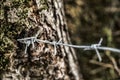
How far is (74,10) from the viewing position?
10.6ft

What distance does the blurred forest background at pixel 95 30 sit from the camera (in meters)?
2.98

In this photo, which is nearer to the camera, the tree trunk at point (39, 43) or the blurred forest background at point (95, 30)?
the tree trunk at point (39, 43)

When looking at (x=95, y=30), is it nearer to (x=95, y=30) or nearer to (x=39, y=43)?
(x=95, y=30)

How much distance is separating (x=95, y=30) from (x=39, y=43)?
1635 mm

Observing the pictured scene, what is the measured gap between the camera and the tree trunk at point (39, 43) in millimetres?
1685

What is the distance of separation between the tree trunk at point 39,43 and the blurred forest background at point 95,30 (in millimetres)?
912

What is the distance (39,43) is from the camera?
176 centimetres

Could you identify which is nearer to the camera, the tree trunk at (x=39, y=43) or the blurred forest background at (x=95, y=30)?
the tree trunk at (x=39, y=43)

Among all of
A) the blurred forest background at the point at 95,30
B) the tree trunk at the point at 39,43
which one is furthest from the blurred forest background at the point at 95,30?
the tree trunk at the point at 39,43

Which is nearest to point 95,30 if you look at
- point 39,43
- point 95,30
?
point 95,30

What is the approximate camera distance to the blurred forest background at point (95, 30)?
9.80 feet

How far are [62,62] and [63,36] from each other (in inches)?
6.2

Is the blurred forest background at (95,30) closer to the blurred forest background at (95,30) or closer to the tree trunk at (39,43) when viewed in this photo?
the blurred forest background at (95,30)

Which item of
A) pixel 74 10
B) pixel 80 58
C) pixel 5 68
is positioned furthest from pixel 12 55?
pixel 74 10
